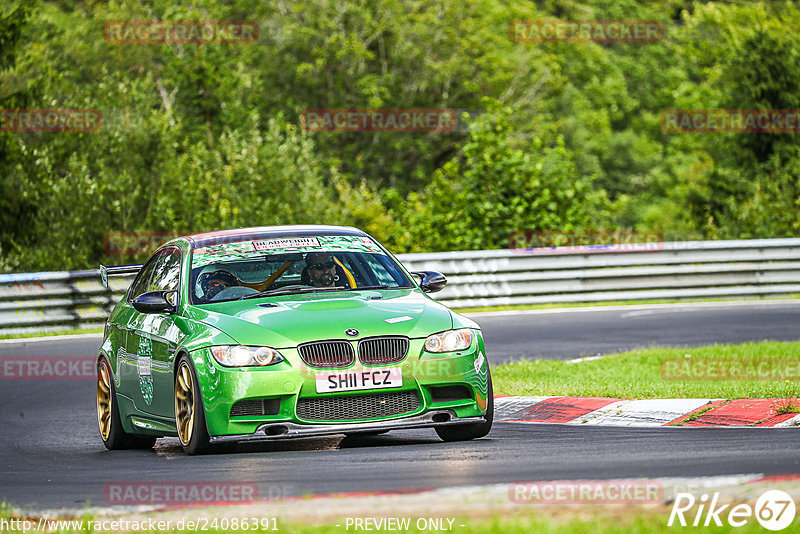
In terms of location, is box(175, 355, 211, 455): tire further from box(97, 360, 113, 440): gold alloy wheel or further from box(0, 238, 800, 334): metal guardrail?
box(0, 238, 800, 334): metal guardrail

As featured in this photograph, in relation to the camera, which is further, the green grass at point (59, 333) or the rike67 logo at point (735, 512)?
the green grass at point (59, 333)

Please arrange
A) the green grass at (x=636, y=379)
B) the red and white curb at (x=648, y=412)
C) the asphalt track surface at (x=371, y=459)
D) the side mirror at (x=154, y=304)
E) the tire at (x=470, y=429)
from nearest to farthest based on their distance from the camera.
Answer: the asphalt track surface at (x=371, y=459)
the tire at (x=470, y=429)
the side mirror at (x=154, y=304)
the red and white curb at (x=648, y=412)
the green grass at (x=636, y=379)

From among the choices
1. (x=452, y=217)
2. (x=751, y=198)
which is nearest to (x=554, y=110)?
(x=751, y=198)

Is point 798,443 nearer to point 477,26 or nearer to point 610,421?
point 610,421

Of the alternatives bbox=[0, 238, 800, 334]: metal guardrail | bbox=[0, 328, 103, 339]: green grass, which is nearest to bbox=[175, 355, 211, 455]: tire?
bbox=[0, 328, 103, 339]: green grass

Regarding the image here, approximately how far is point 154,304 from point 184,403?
2.67 ft

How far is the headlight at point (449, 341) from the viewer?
8594 millimetres

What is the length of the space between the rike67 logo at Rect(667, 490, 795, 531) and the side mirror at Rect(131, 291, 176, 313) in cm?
462

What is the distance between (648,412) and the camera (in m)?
10.1

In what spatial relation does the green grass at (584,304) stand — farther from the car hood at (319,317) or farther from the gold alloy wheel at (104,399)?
the car hood at (319,317)

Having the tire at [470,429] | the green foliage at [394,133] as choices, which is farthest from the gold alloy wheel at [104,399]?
the green foliage at [394,133]

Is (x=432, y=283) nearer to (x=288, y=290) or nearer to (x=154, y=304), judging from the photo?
(x=288, y=290)

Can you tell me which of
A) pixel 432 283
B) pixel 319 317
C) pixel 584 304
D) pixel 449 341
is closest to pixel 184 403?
pixel 319 317

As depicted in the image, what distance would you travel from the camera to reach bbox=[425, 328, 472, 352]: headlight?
859 centimetres
